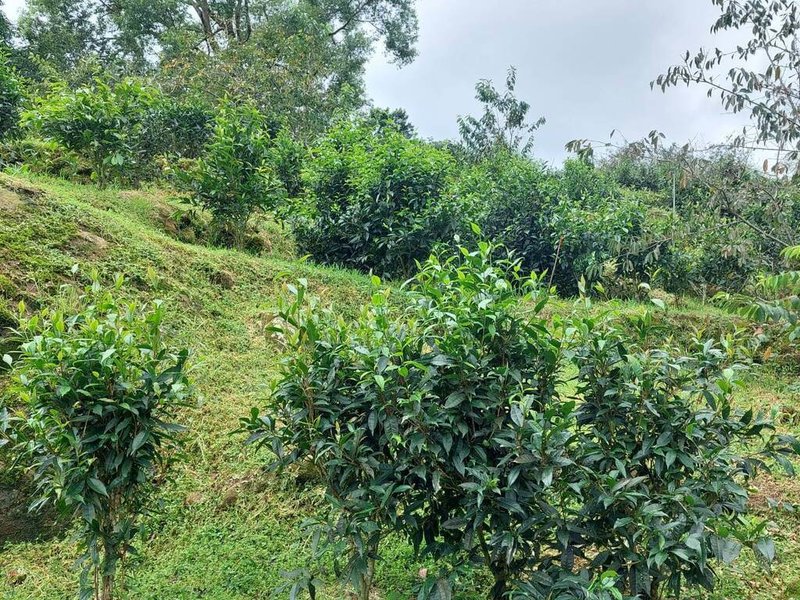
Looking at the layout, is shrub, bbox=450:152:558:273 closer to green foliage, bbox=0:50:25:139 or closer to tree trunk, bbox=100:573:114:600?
green foliage, bbox=0:50:25:139

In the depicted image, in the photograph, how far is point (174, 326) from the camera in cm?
434

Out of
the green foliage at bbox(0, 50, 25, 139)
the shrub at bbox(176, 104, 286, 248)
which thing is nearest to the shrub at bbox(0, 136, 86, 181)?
the green foliage at bbox(0, 50, 25, 139)

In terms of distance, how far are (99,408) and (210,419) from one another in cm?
185

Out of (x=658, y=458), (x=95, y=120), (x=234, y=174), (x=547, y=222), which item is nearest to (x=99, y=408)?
(x=658, y=458)

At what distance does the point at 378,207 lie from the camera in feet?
21.8

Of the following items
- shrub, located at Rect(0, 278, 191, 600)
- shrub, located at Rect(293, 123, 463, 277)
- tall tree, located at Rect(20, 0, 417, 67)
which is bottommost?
shrub, located at Rect(0, 278, 191, 600)

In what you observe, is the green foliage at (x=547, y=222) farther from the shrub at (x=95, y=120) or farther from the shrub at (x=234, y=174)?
the shrub at (x=95, y=120)

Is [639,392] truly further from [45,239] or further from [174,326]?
[45,239]

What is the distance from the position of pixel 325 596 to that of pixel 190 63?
12050 mm

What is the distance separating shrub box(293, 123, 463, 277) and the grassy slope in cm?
66

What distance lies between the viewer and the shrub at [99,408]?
203 centimetres

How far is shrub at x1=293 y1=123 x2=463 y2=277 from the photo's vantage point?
6.52m

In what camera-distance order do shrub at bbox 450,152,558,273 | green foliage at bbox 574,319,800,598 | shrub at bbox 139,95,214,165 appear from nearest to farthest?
green foliage at bbox 574,319,800,598 → shrub at bbox 450,152,558,273 → shrub at bbox 139,95,214,165

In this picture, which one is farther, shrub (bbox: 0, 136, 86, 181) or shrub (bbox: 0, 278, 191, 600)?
shrub (bbox: 0, 136, 86, 181)
